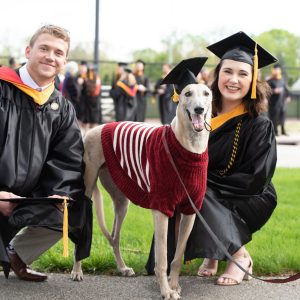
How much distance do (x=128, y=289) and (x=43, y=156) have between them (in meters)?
1.18

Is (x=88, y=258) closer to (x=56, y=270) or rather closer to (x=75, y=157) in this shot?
(x=56, y=270)

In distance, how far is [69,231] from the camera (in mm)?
4738

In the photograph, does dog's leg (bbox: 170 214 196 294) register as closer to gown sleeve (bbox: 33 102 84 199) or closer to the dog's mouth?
the dog's mouth

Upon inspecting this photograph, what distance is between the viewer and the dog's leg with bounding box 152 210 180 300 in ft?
14.7

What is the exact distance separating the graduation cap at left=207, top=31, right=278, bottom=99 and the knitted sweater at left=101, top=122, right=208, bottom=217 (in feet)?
3.12

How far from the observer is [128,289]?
4.73m

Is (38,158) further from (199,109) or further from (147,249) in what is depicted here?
(147,249)

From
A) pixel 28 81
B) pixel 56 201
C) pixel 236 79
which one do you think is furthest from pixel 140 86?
pixel 56 201

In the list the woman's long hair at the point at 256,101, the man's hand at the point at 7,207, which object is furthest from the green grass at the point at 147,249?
the woman's long hair at the point at 256,101

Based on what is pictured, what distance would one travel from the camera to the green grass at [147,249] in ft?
17.3

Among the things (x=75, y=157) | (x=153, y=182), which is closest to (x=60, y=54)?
(x=75, y=157)

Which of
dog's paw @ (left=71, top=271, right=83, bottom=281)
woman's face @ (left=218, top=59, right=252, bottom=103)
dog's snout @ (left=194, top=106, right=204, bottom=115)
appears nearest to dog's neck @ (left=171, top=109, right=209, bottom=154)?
dog's snout @ (left=194, top=106, right=204, bottom=115)

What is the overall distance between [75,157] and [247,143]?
1364 mm

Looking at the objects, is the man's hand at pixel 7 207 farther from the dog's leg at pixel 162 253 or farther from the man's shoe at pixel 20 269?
the dog's leg at pixel 162 253
